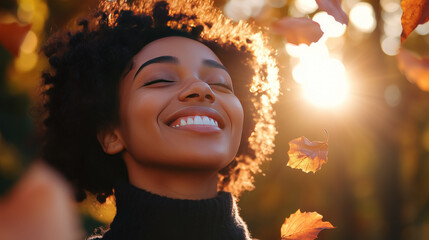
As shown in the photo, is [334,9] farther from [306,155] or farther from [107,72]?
[107,72]

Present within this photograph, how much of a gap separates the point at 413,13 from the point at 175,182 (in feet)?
4.78

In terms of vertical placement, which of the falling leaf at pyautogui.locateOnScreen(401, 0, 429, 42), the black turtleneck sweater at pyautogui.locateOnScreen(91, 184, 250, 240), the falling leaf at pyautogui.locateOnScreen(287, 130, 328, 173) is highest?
the falling leaf at pyautogui.locateOnScreen(401, 0, 429, 42)

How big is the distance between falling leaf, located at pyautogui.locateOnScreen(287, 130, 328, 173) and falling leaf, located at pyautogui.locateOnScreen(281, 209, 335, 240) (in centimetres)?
27

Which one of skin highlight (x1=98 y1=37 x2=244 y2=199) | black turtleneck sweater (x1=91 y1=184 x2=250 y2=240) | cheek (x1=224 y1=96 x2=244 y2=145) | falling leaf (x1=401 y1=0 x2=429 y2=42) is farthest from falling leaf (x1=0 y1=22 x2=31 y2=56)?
falling leaf (x1=401 y1=0 x2=429 y2=42)

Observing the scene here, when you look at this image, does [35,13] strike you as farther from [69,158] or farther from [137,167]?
[137,167]

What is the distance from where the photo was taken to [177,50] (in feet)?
7.78

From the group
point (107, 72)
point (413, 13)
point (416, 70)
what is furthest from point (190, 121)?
point (416, 70)

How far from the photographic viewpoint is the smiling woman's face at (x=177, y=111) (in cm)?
213

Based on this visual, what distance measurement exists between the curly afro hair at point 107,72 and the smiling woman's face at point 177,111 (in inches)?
5.5

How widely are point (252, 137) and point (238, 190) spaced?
16.4 inches

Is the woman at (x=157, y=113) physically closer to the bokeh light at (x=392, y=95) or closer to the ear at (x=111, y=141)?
the ear at (x=111, y=141)

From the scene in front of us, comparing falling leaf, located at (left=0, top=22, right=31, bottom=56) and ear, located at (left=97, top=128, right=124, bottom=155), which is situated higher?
falling leaf, located at (left=0, top=22, right=31, bottom=56)

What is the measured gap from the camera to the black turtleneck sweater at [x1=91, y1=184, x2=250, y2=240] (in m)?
2.09

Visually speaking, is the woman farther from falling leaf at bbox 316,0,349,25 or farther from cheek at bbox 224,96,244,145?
falling leaf at bbox 316,0,349,25
